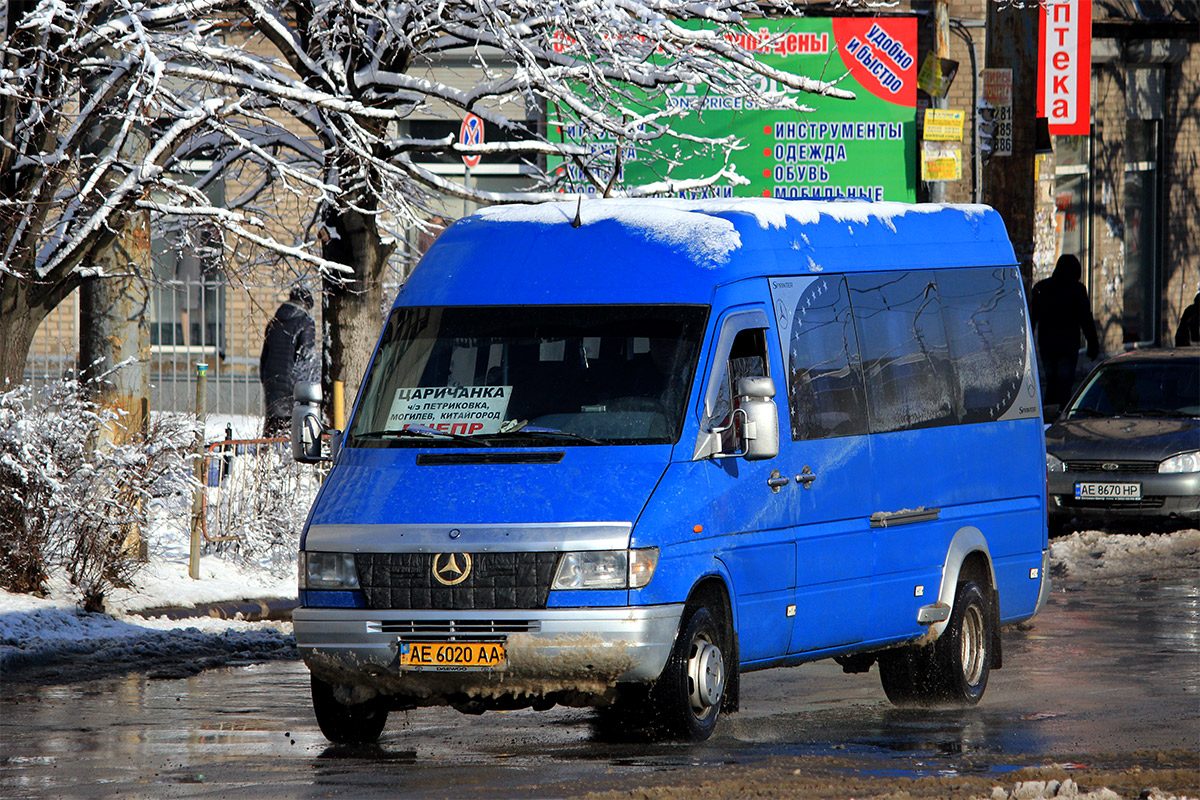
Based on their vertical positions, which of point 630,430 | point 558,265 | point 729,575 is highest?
point 558,265

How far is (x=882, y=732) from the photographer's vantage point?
30.2 ft

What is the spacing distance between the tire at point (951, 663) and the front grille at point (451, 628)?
2804mm

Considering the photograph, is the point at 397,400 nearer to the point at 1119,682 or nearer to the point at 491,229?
the point at 491,229

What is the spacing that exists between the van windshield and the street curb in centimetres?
437

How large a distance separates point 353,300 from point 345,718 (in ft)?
23.5

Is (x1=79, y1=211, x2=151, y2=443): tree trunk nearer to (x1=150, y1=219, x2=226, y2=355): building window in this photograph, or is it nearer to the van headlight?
the van headlight

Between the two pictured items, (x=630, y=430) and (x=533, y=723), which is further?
(x=533, y=723)

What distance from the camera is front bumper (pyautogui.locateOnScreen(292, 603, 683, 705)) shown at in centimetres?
817

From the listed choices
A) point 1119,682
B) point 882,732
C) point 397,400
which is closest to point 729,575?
point 882,732

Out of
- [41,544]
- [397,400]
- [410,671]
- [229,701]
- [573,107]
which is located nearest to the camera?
[410,671]

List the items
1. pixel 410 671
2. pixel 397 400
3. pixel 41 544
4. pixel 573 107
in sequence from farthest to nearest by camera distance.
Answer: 1. pixel 573 107
2. pixel 41 544
3. pixel 397 400
4. pixel 410 671

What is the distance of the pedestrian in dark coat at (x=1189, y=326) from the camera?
27.6m

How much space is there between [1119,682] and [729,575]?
295 centimetres

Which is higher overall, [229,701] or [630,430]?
[630,430]
